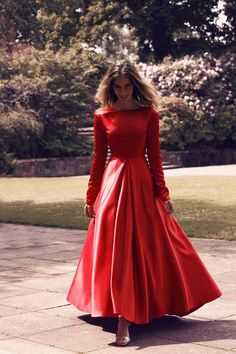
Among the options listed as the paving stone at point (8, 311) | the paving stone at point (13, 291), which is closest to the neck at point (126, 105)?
the paving stone at point (8, 311)

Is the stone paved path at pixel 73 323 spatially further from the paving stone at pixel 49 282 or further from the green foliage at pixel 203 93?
the green foliage at pixel 203 93

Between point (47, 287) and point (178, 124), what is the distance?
86.3 ft

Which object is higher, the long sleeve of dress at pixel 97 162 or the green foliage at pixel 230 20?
the green foliage at pixel 230 20

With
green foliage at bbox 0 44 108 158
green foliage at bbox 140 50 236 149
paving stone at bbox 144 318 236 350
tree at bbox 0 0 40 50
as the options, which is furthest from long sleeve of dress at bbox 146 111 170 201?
tree at bbox 0 0 40 50

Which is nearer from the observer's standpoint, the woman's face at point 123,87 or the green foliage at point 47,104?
the woman's face at point 123,87

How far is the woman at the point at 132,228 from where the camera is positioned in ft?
17.6

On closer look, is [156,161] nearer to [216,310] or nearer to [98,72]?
[216,310]

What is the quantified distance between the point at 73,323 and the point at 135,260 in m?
0.72

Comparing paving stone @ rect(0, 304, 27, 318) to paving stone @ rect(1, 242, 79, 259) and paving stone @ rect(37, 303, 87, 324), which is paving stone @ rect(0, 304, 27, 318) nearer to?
paving stone @ rect(37, 303, 87, 324)

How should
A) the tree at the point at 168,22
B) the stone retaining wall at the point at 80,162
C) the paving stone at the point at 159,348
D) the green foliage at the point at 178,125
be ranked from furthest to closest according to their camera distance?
the tree at the point at 168,22
the green foliage at the point at 178,125
the stone retaining wall at the point at 80,162
the paving stone at the point at 159,348

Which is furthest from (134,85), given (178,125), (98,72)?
(98,72)

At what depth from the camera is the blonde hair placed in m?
5.46

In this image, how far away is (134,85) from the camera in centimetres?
551

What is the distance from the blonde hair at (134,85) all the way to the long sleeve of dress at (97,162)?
0.17m
